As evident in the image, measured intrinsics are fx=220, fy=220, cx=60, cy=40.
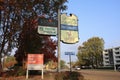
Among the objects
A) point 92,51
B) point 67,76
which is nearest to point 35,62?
point 67,76

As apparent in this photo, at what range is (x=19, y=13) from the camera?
19906mm

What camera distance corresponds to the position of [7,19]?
20500mm

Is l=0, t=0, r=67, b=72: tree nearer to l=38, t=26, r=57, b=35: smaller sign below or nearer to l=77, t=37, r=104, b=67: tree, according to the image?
l=38, t=26, r=57, b=35: smaller sign below

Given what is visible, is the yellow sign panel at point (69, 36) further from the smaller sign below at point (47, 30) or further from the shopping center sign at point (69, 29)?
the smaller sign below at point (47, 30)

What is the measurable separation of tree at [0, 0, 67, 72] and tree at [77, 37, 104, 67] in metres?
88.3

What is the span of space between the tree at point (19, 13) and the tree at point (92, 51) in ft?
290

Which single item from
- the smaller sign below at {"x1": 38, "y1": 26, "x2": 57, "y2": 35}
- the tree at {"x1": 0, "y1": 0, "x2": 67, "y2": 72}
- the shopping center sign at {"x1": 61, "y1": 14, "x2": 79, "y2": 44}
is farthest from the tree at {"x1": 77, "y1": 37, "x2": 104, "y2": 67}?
the smaller sign below at {"x1": 38, "y1": 26, "x2": 57, "y2": 35}

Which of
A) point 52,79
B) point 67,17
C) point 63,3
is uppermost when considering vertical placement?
point 63,3

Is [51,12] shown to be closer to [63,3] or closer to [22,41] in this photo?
[63,3]

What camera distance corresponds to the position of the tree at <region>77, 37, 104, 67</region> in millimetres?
108500

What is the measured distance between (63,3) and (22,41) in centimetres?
627

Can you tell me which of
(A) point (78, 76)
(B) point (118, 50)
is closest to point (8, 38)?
(A) point (78, 76)

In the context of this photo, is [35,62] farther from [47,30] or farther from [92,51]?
[92,51]

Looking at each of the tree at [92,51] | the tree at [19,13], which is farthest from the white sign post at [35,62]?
the tree at [92,51]
